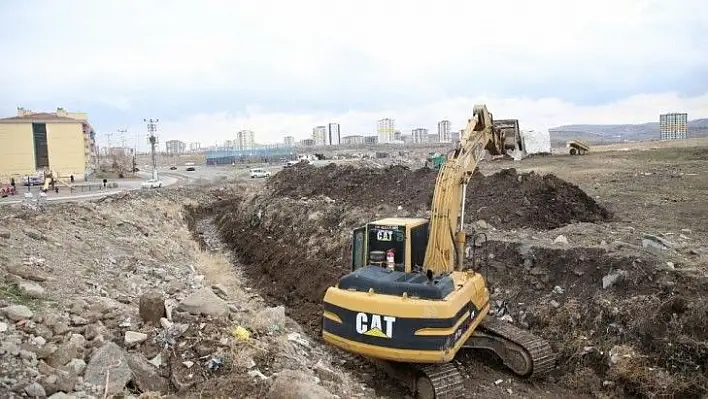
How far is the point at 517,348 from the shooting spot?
7.98 meters

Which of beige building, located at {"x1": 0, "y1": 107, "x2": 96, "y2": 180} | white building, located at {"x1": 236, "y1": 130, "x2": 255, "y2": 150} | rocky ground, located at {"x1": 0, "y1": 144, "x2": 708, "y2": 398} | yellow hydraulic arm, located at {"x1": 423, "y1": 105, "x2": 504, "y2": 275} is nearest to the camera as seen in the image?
rocky ground, located at {"x1": 0, "y1": 144, "x2": 708, "y2": 398}

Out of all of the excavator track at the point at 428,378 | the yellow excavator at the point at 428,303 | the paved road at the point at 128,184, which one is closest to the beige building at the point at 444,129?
the paved road at the point at 128,184

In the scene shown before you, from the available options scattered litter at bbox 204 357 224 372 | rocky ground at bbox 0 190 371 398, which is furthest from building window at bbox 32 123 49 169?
scattered litter at bbox 204 357 224 372

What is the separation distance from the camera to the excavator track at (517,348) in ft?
25.8

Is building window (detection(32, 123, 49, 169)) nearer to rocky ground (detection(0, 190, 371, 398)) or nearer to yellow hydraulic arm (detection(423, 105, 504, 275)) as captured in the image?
rocky ground (detection(0, 190, 371, 398))

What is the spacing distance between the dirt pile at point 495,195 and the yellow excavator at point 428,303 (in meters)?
4.86

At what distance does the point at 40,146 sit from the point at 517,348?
51757 mm

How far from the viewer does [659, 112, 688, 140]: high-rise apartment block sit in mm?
103688

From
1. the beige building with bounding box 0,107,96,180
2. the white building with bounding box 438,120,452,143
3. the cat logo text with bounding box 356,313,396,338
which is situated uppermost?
the white building with bounding box 438,120,452,143

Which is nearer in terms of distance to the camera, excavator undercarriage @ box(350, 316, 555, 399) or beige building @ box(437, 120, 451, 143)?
excavator undercarriage @ box(350, 316, 555, 399)

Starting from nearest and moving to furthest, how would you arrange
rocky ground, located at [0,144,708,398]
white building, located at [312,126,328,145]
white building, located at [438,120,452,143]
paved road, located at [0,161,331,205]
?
1. rocky ground, located at [0,144,708,398]
2. paved road, located at [0,161,331,205]
3. white building, located at [438,120,452,143]
4. white building, located at [312,126,328,145]

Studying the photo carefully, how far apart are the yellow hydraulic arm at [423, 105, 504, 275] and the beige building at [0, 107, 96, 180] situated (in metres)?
47.6

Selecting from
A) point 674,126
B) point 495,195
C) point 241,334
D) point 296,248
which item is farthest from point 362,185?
point 674,126

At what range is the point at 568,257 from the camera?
996 cm
